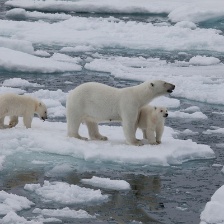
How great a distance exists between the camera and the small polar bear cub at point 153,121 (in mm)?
7328

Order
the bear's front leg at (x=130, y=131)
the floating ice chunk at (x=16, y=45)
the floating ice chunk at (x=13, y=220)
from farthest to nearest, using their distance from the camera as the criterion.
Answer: the floating ice chunk at (x=16, y=45)
the bear's front leg at (x=130, y=131)
the floating ice chunk at (x=13, y=220)

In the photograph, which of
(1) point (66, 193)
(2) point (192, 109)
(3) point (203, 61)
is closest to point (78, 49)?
(3) point (203, 61)

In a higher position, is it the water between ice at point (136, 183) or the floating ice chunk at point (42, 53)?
the water between ice at point (136, 183)

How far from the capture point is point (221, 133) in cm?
862

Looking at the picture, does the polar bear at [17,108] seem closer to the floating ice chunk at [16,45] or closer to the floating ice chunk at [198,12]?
the floating ice chunk at [16,45]

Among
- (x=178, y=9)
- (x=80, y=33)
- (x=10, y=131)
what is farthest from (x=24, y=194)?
(x=178, y=9)

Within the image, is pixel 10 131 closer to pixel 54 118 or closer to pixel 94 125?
pixel 94 125

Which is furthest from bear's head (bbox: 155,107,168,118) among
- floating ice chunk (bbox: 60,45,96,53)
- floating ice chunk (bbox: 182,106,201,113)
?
floating ice chunk (bbox: 60,45,96,53)

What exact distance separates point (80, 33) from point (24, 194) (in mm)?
12958

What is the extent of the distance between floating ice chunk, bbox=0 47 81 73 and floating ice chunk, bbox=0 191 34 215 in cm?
738

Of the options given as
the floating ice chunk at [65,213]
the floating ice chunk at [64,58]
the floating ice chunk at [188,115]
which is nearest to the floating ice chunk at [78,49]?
the floating ice chunk at [64,58]

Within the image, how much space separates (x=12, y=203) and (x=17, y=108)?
2.46 m

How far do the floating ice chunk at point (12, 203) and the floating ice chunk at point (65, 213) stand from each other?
15 centimetres

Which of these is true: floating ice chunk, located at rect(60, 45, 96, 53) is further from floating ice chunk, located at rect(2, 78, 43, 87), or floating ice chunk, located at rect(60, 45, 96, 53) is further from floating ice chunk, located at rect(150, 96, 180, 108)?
floating ice chunk, located at rect(150, 96, 180, 108)
